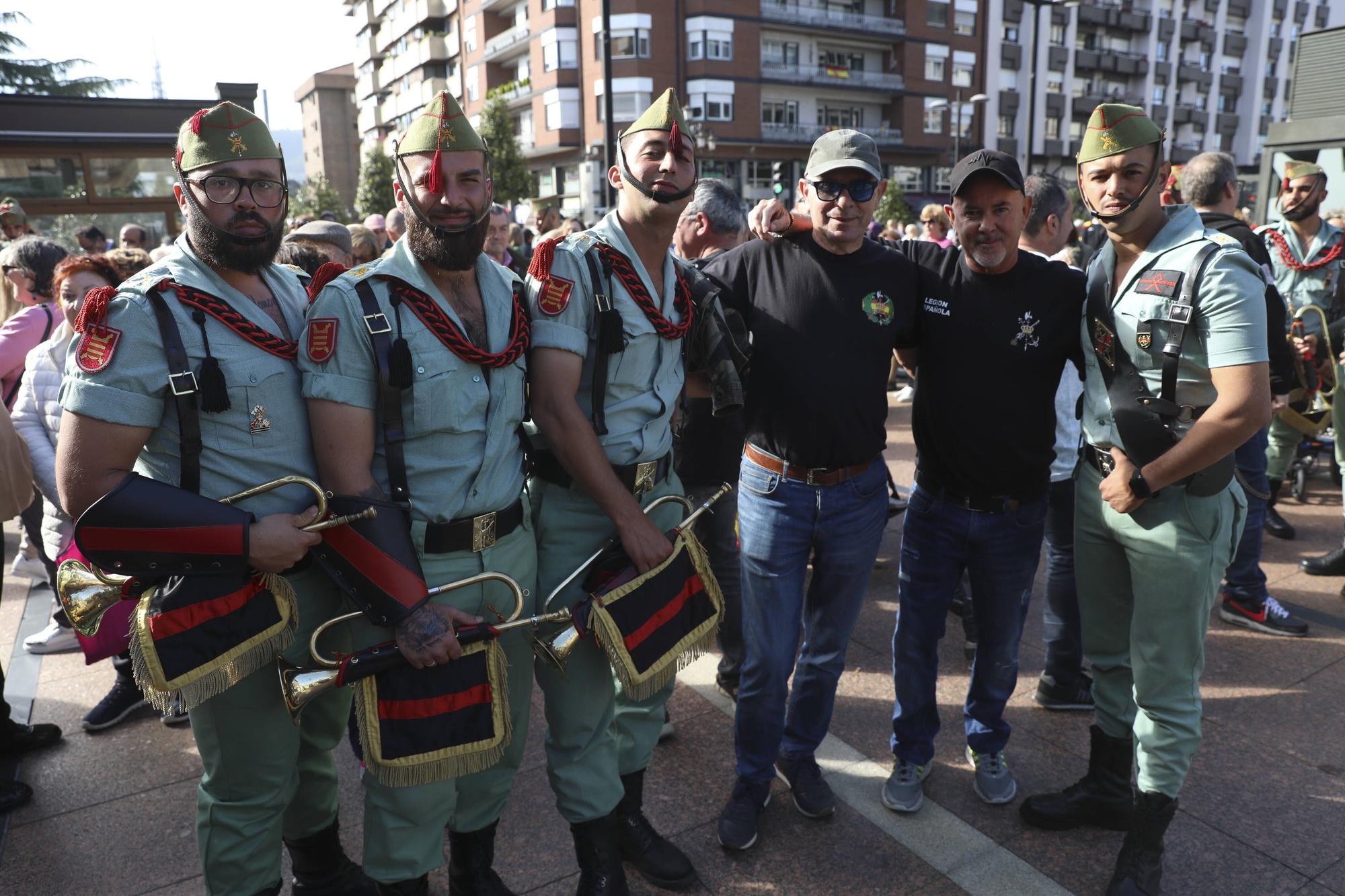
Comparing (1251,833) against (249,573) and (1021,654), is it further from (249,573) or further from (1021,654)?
(249,573)

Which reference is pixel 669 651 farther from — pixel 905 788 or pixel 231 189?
pixel 231 189

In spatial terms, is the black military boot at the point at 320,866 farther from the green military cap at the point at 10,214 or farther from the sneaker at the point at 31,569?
the green military cap at the point at 10,214

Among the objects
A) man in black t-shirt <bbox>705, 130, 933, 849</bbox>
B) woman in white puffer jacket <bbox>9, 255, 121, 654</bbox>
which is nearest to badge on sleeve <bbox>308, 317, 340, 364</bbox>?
man in black t-shirt <bbox>705, 130, 933, 849</bbox>

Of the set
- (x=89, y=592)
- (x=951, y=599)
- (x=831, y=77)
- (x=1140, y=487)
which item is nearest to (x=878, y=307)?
(x=1140, y=487)

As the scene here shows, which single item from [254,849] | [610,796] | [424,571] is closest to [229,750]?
[254,849]

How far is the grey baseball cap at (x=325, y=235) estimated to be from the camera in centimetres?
462

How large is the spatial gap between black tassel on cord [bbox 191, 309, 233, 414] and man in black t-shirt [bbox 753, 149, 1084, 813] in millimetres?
1705

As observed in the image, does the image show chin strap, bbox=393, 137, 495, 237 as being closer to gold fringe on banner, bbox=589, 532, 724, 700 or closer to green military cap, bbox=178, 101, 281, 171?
green military cap, bbox=178, 101, 281, 171

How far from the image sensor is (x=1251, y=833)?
2896mm

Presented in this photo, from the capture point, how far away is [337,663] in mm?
2199

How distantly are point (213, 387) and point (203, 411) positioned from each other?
8cm

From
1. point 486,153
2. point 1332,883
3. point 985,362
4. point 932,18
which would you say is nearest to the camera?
point 486,153

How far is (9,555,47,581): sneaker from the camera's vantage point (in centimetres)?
555

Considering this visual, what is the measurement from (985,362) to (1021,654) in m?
2.01
